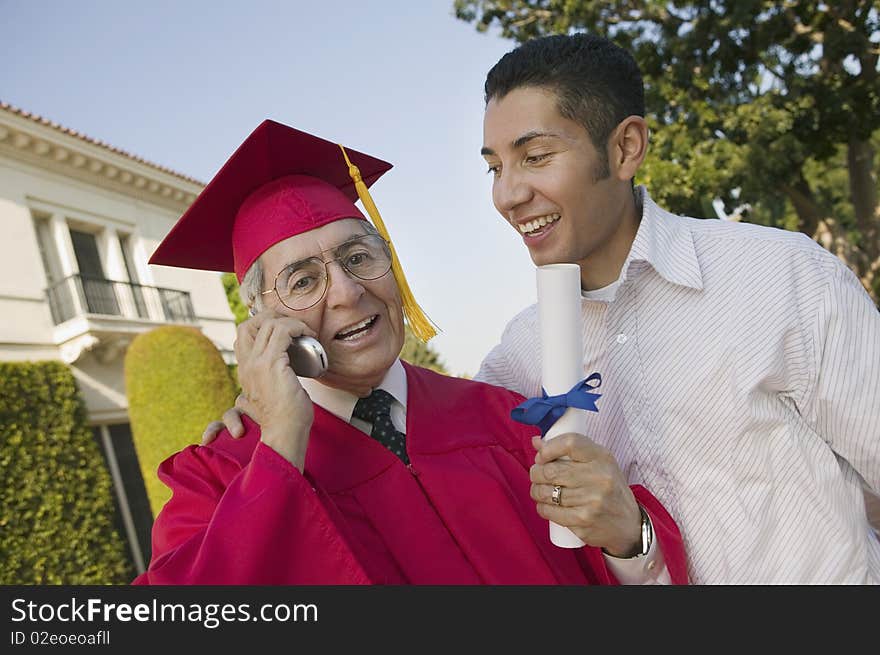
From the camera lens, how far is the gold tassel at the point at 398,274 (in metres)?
2.02

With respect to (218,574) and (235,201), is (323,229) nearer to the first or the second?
(235,201)

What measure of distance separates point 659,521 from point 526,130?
109 cm

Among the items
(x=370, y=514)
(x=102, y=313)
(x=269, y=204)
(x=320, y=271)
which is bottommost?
(x=370, y=514)

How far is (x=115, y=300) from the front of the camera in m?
12.8

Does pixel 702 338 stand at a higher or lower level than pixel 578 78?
lower

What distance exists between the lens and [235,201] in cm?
199

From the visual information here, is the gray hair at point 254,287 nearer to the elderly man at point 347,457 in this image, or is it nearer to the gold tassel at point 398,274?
the elderly man at point 347,457

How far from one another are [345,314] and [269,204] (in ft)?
1.28

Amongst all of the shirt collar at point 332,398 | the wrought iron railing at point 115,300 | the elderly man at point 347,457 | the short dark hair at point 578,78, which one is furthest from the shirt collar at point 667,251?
the wrought iron railing at point 115,300

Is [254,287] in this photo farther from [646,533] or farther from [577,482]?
[646,533]

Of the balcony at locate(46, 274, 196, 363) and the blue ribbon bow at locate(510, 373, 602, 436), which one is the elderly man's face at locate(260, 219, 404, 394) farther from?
the balcony at locate(46, 274, 196, 363)

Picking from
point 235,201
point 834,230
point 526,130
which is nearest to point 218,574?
point 235,201

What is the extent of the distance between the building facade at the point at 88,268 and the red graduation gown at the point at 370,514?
10.1 meters

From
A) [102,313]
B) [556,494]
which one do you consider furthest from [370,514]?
[102,313]
